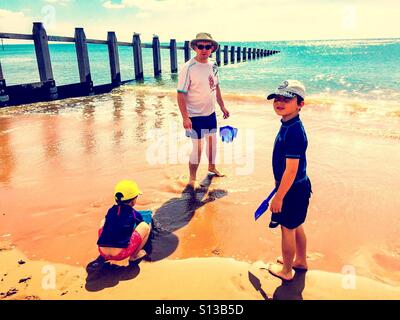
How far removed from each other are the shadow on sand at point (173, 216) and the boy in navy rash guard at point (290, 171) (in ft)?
3.46

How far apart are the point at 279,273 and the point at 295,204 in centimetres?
62

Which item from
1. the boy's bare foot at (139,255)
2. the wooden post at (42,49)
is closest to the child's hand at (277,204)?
the boy's bare foot at (139,255)

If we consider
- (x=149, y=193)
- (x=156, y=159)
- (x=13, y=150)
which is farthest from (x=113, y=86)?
(x=149, y=193)

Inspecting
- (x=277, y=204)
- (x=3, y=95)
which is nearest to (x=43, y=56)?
(x=3, y=95)

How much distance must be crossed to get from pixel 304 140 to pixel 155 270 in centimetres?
160

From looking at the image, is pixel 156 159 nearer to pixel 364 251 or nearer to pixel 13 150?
pixel 13 150

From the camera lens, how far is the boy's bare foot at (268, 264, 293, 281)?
99.7 inches

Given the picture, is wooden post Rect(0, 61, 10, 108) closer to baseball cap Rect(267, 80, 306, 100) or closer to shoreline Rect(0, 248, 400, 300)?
shoreline Rect(0, 248, 400, 300)

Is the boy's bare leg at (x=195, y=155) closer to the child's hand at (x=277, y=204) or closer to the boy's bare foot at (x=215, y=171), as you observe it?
the boy's bare foot at (x=215, y=171)

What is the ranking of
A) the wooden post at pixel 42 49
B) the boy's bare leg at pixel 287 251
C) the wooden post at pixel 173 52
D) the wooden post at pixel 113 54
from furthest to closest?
the wooden post at pixel 173 52 → the wooden post at pixel 113 54 → the wooden post at pixel 42 49 → the boy's bare leg at pixel 287 251

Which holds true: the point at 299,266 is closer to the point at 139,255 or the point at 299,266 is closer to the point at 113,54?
the point at 139,255

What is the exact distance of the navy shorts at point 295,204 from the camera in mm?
2393

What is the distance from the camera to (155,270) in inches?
105

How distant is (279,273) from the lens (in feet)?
8.43
